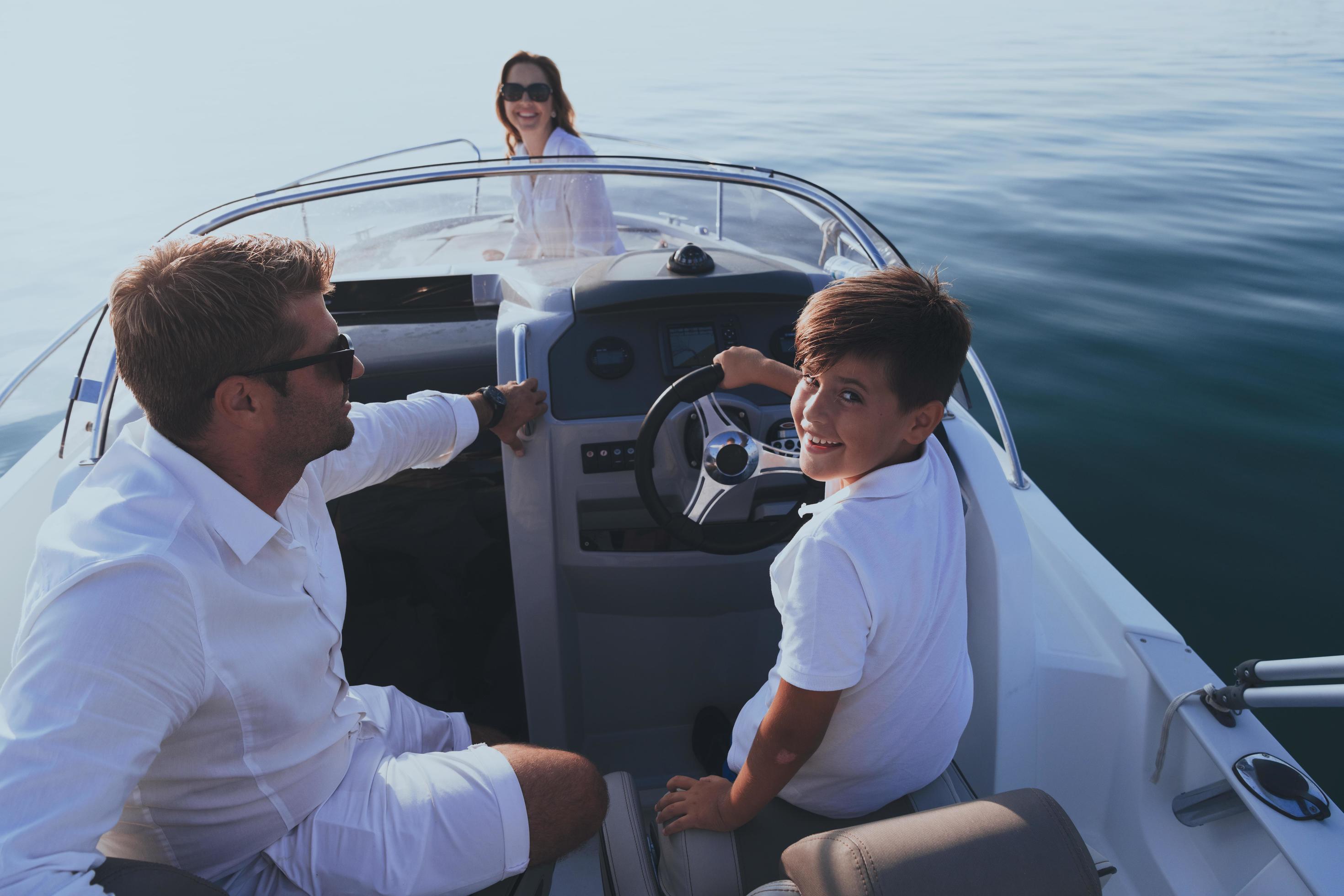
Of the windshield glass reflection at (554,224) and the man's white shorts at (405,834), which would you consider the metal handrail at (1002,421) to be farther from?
the man's white shorts at (405,834)

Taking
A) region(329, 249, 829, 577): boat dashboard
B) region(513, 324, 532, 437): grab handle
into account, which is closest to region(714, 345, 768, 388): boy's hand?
region(329, 249, 829, 577): boat dashboard

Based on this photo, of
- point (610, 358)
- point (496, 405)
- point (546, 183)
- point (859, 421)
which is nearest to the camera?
point (859, 421)

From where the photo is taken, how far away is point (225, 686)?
3.21 ft

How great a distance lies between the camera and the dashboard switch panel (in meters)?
1.81

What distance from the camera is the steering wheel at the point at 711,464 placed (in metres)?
1.51

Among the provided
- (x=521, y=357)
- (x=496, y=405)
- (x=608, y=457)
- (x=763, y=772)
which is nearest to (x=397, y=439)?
(x=496, y=405)

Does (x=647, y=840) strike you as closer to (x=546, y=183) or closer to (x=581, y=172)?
(x=581, y=172)

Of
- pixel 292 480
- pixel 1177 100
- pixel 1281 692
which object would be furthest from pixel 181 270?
pixel 1177 100

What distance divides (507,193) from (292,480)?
4.86 ft

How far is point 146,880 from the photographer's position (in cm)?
84

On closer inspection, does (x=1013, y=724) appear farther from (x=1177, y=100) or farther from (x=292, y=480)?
(x=1177, y=100)

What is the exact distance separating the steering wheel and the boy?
36cm

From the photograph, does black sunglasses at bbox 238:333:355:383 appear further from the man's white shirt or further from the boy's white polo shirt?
the boy's white polo shirt

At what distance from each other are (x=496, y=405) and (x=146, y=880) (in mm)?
1046
